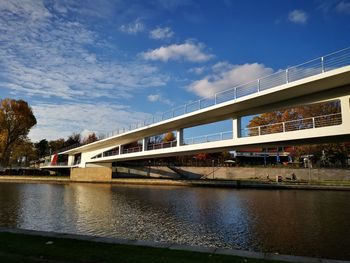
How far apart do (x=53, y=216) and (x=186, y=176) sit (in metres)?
47.1

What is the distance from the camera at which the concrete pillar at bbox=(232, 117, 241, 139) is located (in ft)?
98.2

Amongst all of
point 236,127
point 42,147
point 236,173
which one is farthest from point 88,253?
point 42,147

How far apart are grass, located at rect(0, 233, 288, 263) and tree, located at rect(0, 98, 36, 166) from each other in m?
67.9

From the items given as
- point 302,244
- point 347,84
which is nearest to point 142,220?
point 302,244

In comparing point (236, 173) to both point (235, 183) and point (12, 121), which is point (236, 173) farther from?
point (12, 121)

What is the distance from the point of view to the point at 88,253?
8383mm

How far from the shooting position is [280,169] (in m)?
57.6

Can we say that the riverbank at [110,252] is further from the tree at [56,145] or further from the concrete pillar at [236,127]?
the tree at [56,145]

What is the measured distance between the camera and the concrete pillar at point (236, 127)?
29.9 metres

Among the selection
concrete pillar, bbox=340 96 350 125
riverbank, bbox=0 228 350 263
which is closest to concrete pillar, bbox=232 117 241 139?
concrete pillar, bbox=340 96 350 125

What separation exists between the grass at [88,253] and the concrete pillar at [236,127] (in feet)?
71.7

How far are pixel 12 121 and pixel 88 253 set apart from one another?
71.2 meters

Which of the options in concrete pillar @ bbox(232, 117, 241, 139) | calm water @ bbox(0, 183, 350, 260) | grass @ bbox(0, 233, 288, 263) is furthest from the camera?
concrete pillar @ bbox(232, 117, 241, 139)

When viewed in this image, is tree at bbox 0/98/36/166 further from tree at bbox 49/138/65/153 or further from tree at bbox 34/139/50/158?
tree at bbox 34/139/50/158
